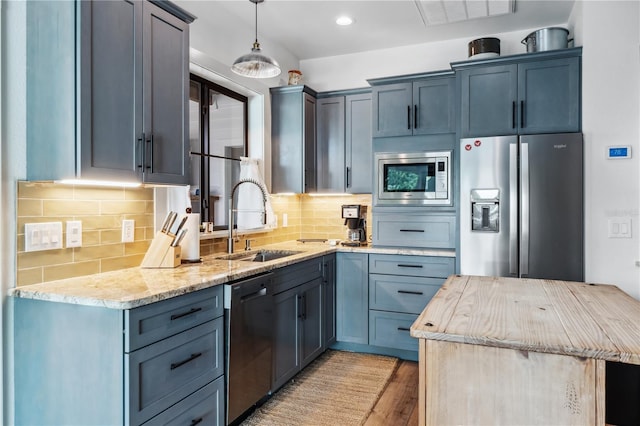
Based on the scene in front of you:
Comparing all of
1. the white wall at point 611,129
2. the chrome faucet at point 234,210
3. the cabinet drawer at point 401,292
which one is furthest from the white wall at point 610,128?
the chrome faucet at point 234,210

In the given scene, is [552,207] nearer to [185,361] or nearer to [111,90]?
[185,361]

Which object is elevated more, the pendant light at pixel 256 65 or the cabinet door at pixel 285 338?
the pendant light at pixel 256 65

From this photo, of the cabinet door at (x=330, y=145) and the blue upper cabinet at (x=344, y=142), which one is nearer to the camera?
the blue upper cabinet at (x=344, y=142)

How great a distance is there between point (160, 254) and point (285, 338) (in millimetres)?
1007

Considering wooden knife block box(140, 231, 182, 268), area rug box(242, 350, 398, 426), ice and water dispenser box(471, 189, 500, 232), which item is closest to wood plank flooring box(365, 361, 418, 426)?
area rug box(242, 350, 398, 426)

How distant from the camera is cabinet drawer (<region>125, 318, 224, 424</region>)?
166cm

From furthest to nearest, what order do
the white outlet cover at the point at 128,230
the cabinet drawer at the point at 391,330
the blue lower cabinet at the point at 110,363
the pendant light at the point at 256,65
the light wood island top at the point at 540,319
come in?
1. the cabinet drawer at the point at 391,330
2. the pendant light at the point at 256,65
3. the white outlet cover at the point at 128,230
4. the blue lower cabinet at the point at 110,363
5. the light wood island top at the point at 540,319

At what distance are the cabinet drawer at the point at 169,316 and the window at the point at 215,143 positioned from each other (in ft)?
3.85

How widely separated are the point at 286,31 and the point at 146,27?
6.08 ft

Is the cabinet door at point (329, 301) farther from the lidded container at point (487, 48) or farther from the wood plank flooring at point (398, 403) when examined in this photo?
the lidded container at point (487, 48)

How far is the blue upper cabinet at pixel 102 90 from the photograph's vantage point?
177 centimetres

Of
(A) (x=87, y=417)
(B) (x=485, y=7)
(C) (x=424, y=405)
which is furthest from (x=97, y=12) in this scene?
(B) (x=485, y=7)

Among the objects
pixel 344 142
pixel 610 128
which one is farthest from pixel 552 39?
pixel 344 142

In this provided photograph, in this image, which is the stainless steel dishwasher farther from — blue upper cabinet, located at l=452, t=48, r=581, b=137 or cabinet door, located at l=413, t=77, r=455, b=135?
blue upper cabinet, located at l=452, t=48, r=581, b=137
